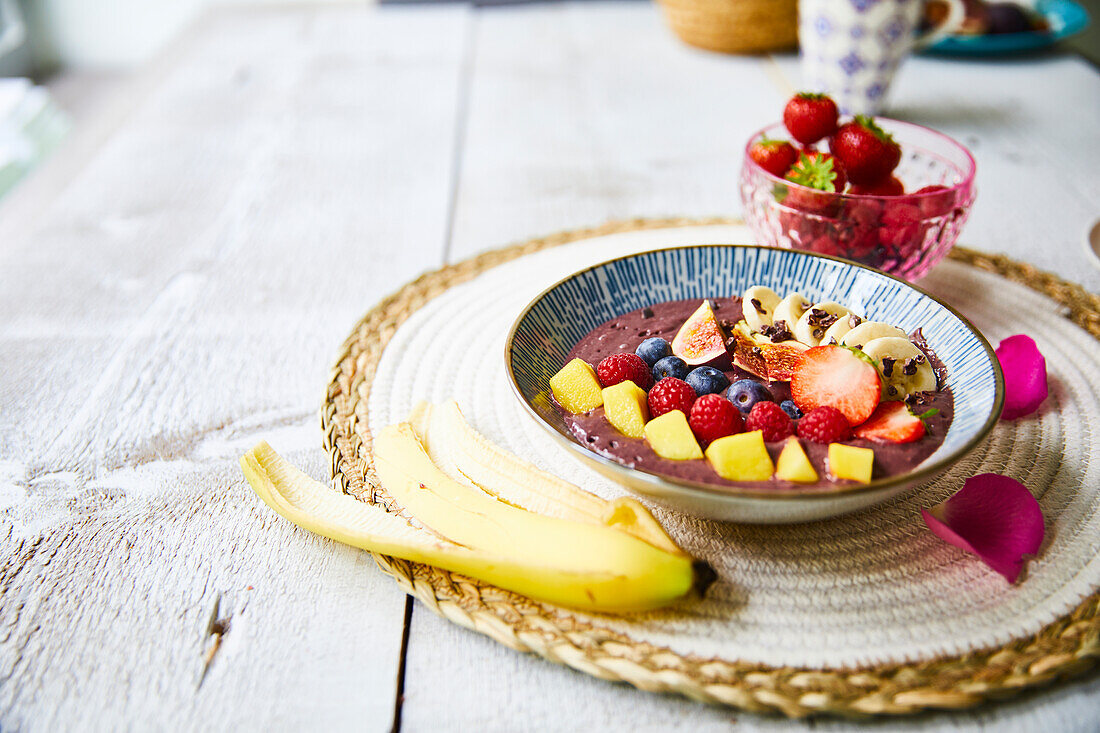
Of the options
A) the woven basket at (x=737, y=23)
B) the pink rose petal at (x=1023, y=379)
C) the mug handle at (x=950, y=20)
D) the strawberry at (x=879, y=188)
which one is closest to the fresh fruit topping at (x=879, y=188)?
the strawberry at (x=879, y=188)

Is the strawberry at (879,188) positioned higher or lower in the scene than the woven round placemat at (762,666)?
higher

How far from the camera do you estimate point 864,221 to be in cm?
129

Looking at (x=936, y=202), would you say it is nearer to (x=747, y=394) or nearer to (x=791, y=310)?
(x=791, y=310)

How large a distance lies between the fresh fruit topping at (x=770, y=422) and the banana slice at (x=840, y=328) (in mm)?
191

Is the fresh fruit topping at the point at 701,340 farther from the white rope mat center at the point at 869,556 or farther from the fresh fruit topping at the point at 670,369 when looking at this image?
the white rope mat center at the point at 869,556

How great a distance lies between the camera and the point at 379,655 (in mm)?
845

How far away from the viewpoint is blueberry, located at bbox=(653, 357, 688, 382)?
1.07 m

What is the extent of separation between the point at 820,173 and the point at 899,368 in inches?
17.3

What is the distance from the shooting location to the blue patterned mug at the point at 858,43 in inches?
78.4

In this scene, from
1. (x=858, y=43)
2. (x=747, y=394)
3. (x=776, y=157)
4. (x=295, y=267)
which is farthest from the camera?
(x=858, y=43)

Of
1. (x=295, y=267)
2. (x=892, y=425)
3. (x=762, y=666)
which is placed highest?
(x=892, y=425)

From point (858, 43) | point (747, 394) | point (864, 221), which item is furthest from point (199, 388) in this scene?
point (858, 43)

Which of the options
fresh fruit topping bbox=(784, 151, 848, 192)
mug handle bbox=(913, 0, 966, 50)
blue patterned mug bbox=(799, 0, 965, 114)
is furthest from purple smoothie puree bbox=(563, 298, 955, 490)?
mug handle bbox=(913, 0, 966, 50)

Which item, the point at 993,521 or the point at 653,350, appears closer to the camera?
the point at 993,521
